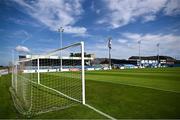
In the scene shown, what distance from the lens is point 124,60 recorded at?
10231 cm

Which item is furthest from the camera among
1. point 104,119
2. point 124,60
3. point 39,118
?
point 124,60

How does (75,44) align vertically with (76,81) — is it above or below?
above

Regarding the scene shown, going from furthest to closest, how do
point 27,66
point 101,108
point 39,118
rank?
point 27,66 → point 101,108 → point 39,118

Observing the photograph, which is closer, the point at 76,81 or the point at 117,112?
the point at 117,112

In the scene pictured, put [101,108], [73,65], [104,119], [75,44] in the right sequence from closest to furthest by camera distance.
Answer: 1. [104,119]
2. [101,108]
3. [75,44]
4. [73,65]


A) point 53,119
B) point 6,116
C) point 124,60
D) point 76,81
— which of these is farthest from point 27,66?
point 124,60

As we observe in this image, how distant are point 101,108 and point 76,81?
353 inches

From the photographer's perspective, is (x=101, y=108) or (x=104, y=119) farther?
(x=101, y=108)

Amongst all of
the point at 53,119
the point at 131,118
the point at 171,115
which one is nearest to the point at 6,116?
the point at 53,119

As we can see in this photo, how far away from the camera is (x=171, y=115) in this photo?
5.42m

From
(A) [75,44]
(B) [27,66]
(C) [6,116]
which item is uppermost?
(A) [75,44]

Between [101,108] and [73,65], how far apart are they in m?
4.95

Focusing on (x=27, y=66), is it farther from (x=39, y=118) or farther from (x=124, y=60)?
(x=124, y=60)

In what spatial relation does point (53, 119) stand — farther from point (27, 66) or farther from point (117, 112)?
point (27, 66)
